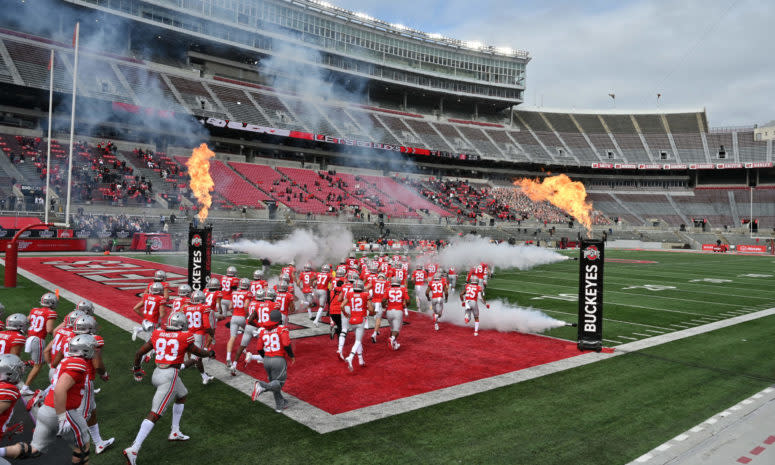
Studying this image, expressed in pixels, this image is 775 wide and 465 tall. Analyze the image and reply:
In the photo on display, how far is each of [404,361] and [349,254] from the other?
18.7 m

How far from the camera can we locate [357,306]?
987 centimetres

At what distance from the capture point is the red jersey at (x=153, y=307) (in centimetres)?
957

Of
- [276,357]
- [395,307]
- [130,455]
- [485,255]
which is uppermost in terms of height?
[485,255]

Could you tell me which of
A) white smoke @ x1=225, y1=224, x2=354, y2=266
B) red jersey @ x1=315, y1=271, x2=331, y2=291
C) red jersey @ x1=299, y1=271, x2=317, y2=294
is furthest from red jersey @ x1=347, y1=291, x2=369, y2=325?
white smoke @ x1=225, y1=224, x2=354, y2=266

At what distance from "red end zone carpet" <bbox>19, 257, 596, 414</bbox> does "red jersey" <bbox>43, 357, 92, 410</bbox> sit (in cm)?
330

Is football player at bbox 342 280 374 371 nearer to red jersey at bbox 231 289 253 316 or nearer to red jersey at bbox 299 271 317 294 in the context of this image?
red jersey at bbox 231 289 253 316

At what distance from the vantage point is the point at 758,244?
55594 millimetres

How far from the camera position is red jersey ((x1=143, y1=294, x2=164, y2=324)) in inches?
377

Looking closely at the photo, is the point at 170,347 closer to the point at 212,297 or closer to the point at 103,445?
the point at 103,445

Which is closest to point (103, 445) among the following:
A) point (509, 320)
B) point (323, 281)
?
point (323, 281)

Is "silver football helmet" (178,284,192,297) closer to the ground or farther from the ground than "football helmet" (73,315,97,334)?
closer to the ground

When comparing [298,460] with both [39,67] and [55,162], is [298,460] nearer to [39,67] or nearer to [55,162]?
[55,162]

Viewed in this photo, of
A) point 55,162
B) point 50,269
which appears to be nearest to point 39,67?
point 55,162

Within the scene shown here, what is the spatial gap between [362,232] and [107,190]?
792 inches
